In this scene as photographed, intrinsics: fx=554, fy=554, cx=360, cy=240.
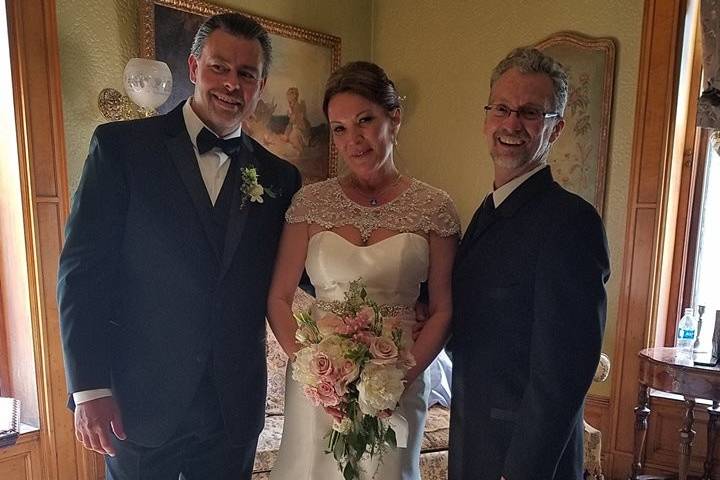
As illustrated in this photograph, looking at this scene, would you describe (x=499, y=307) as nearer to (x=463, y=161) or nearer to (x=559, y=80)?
(x=559, y=80)

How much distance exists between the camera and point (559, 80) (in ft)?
4.55

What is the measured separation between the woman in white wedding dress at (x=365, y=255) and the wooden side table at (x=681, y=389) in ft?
5.85

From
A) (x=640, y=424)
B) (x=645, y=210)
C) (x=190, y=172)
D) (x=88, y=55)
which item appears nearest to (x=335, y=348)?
(x=190, y=172)

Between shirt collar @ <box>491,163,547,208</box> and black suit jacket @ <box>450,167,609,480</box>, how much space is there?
2cm

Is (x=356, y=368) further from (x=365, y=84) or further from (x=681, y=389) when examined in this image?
(x=681, y=389)

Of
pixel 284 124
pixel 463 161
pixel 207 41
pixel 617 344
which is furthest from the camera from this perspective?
pixel 463 161

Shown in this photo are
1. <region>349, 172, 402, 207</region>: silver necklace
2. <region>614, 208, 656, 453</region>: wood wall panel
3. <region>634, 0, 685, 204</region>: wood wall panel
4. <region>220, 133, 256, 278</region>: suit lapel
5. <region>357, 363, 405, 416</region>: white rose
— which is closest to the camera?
<region>357, 363, 405, 416</region>: white rose

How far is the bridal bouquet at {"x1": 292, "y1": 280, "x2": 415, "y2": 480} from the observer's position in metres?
1.21

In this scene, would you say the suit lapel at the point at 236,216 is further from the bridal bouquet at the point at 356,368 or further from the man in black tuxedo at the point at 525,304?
the man in black tuxedo at the point at 525,304

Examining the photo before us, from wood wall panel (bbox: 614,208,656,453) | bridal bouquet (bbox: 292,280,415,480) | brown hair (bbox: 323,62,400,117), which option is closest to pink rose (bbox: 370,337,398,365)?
bridal bouquet (bbox: 292,280,415,480)

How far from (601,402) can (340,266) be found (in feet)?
8.51

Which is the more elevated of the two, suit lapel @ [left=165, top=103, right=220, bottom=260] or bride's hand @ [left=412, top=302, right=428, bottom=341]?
suit lapel @ [left=165, top=103, right=220, bottom=260]

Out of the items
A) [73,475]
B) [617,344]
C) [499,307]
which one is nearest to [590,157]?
[617,344]

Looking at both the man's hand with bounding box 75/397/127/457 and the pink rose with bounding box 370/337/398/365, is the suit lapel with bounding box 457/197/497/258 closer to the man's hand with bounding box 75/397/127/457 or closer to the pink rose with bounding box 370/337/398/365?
the pink rose with bounding box 370/337/398/365
